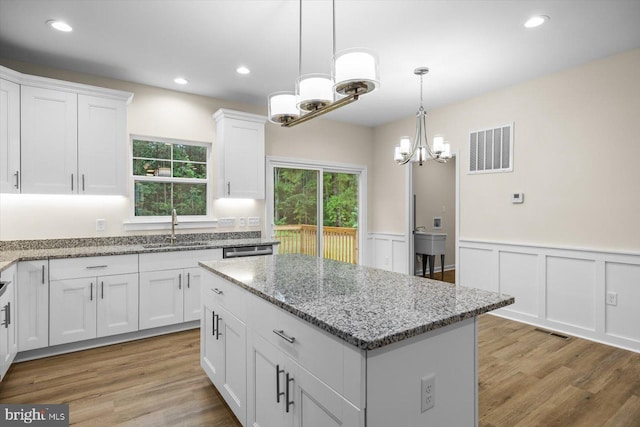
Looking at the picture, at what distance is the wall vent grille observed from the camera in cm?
409

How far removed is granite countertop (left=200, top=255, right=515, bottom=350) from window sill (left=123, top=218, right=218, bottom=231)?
201 centimetres

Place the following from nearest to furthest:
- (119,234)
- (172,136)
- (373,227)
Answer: (119,234), (172,136), (373,227)

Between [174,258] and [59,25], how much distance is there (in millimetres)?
2201

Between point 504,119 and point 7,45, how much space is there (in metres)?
5.11

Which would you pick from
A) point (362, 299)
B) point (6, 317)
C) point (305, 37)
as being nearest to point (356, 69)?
point (362, 299)

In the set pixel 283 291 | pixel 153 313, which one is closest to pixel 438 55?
pixel 283 291

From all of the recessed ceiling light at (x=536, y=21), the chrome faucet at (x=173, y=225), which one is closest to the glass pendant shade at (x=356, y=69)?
the recessed ceiling light at (x=536, y=21)

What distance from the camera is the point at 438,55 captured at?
326cm

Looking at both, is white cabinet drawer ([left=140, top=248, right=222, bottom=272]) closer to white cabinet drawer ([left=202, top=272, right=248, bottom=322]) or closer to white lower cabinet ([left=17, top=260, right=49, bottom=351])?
white lower cabinet ([left=17, top=260, right=49, bottom=351])

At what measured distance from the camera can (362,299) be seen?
4.99 ft

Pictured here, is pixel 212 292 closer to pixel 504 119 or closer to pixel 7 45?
pixel 7 45

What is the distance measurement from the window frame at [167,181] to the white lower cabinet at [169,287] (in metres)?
0.63

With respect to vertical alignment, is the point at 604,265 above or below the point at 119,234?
below

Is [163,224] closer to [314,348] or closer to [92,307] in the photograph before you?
[92,307]
